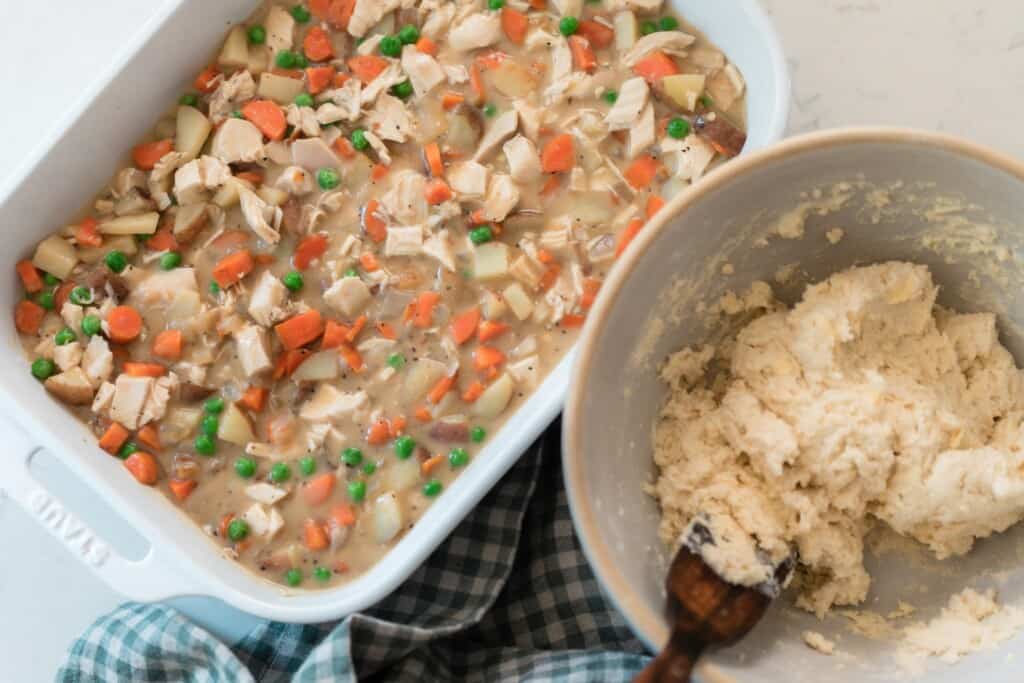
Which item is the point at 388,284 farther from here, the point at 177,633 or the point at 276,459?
the point at 177,633

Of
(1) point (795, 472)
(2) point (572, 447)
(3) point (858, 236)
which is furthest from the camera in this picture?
(3) point (858, 236)

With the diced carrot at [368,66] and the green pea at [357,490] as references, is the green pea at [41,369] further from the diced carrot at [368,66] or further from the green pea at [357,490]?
the diced carrot at [368,66]

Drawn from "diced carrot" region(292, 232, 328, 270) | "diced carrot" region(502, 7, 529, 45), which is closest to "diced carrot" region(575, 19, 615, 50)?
"diced carrot" region(502, 7, 529, 45)

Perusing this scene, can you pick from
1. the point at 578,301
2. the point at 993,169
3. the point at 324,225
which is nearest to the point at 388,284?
the point at 324,225

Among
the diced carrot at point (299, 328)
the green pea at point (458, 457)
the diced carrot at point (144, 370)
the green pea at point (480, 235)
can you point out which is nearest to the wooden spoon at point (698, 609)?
the green pea at point (458, 457)

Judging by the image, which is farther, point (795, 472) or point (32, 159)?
point (32, 159)

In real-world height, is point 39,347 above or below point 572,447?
above

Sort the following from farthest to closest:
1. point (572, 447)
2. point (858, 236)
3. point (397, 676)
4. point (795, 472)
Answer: point (397, 676), point (858, 236), point (795, 472), point (572, 447)
